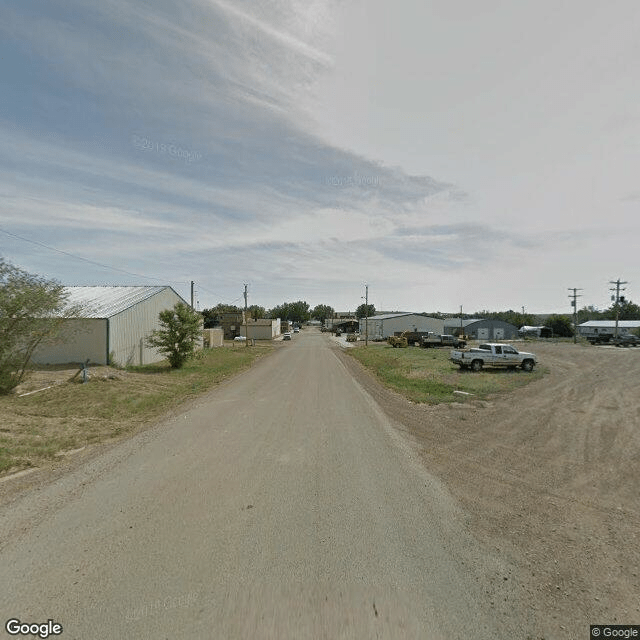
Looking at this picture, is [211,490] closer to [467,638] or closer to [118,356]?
[467,638]

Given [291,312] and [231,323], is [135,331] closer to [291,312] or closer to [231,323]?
[231,323]

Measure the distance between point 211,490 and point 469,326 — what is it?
258ft

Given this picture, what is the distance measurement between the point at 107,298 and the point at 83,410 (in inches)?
646

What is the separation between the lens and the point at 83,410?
10570 mm

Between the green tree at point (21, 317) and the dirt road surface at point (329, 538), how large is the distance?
8.81 metres

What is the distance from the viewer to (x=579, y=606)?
3.00m

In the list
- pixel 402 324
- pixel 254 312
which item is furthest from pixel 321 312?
pixel 402 324

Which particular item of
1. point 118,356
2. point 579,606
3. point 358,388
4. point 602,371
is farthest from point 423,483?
point 602,371

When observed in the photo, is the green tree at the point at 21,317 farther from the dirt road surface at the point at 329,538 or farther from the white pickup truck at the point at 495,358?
the white pickup truck at the point at 495,358

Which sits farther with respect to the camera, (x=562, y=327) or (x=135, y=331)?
(x=562, y=327)

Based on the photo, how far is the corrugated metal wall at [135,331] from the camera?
2014 cm

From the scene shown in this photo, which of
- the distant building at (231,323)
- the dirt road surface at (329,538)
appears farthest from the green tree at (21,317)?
the distant building at (231,323)

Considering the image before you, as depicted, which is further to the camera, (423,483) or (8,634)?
(423,483)

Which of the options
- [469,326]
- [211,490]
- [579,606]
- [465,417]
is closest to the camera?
[579,606]
